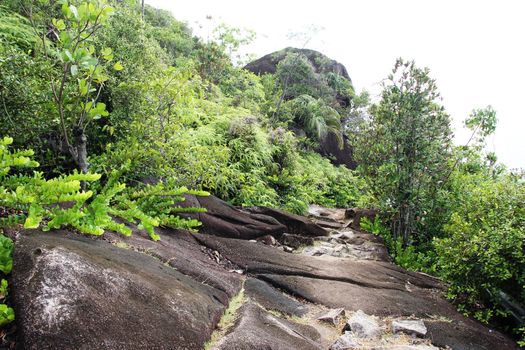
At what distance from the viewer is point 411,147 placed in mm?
7762

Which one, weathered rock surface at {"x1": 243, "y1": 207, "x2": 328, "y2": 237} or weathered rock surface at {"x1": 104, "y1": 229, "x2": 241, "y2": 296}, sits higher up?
weathered rock surface at {"x1": 243, "y1": 207, "x2": 328, "y2": 237}

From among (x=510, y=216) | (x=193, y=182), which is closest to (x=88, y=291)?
(x=193, y=182)

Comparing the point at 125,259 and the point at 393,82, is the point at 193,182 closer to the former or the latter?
the point at 125,259

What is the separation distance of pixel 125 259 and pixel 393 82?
23.7 ft

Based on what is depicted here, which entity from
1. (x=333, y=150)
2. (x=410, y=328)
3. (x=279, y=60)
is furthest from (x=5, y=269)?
(x=279, y=60)

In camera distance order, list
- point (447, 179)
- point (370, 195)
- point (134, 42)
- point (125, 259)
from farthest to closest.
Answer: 1. point (370, 195)
2. point (447, 179)
3. point (134, 42)
4. point (125, 259)

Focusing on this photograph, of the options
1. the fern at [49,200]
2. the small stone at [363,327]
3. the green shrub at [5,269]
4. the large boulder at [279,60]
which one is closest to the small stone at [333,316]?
the small stone at [363,327]

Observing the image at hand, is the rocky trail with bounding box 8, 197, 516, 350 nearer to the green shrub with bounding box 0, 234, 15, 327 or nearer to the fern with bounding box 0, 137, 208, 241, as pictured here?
the green shrub with bounding box 0, 234, 15, 327

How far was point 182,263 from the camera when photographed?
12.7ft

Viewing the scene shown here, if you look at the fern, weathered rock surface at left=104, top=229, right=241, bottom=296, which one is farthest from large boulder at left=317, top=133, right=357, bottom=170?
the fern

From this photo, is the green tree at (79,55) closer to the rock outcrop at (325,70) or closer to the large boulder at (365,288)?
the large boulder at (365,288)

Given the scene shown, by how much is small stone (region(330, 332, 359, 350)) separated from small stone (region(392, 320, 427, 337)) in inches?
31.9

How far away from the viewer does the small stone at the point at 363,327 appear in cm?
383

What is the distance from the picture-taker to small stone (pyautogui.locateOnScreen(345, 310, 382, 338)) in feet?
12.6
